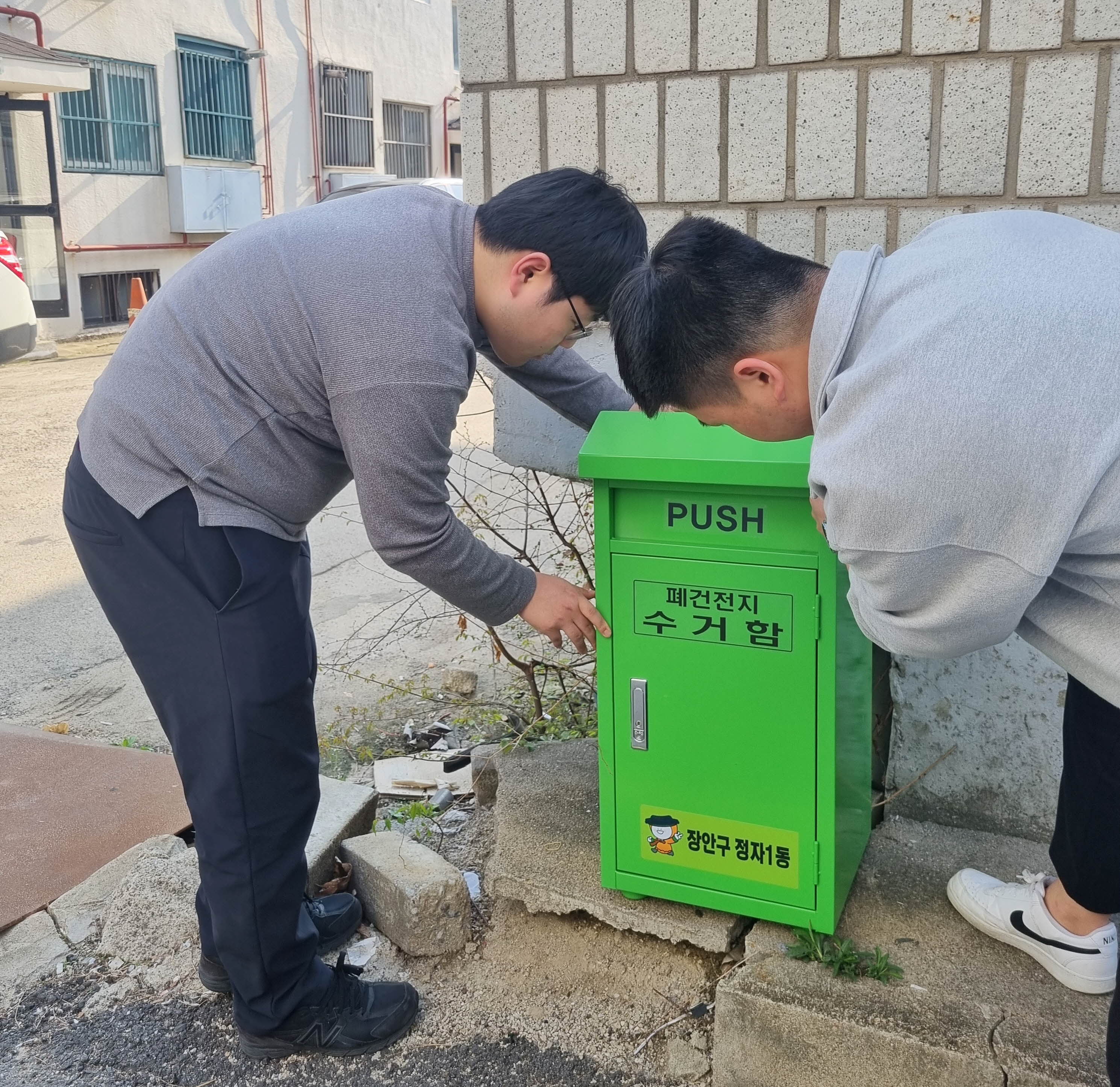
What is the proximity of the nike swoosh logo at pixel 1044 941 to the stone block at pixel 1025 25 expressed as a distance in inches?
69.7

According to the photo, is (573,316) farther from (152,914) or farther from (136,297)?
(136,297)

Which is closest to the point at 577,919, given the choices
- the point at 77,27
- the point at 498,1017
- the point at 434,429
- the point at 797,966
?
the point at 498,1017

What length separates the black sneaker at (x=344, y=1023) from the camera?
86.7 inches

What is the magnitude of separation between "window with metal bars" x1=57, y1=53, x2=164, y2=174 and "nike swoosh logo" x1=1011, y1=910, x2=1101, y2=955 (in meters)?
13.2

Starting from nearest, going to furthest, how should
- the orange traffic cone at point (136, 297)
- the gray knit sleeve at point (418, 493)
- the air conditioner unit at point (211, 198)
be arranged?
the gray knit sleeve at point (418, 493) → the orange traffic cone at point (136, 297) → the air conditioner unit at point (211, 198)

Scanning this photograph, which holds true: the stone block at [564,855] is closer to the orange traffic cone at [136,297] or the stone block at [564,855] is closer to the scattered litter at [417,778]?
the scattered litter at [417,778]

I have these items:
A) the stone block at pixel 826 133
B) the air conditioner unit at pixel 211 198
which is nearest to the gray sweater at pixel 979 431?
the stone block at pixel 826 133

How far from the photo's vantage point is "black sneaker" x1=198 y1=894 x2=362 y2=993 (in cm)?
241

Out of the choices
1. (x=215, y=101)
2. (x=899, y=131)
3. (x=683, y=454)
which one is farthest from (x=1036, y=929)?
(x=215, y=101)

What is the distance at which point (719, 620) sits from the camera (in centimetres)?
208

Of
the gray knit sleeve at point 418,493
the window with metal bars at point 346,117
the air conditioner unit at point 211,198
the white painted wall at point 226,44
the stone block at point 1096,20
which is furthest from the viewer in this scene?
the window with metal bars at point 346,117

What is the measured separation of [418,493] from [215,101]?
48.6 ft

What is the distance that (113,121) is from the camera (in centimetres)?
1350

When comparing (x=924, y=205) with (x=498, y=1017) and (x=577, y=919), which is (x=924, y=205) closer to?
(x=577, y=919)
